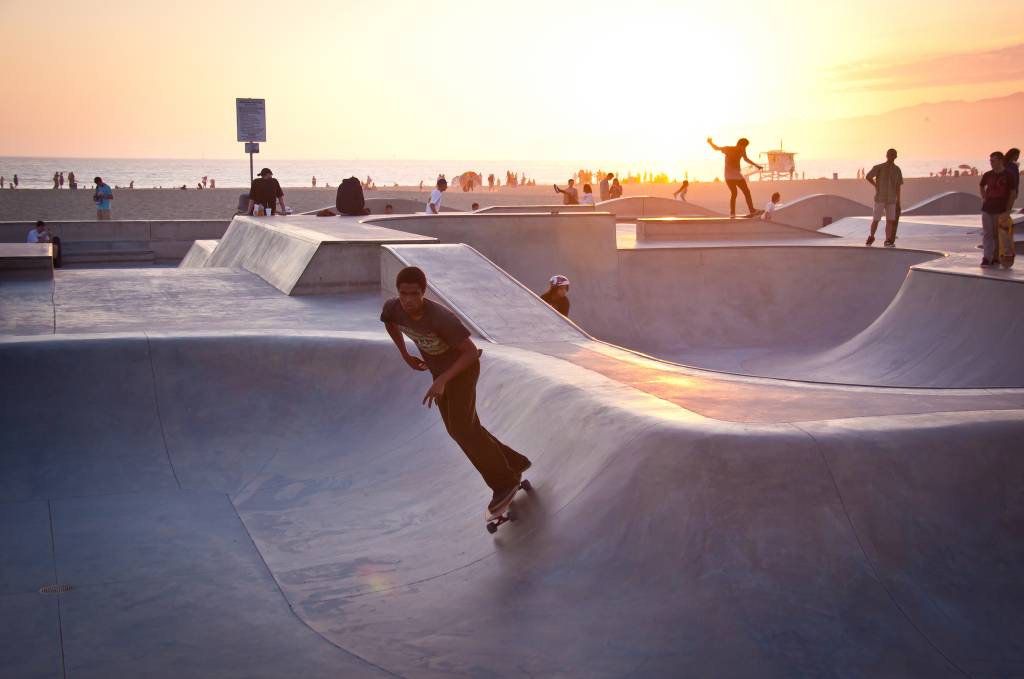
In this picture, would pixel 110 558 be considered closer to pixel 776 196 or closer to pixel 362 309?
pixel 362 309

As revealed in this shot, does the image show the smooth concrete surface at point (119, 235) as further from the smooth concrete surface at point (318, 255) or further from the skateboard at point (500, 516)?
the skateboard at point (500, 516)

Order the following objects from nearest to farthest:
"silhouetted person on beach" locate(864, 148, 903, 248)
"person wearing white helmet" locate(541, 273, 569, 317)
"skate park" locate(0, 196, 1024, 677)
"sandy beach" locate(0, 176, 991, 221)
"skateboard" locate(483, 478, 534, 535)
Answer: "skate park" locate(0, 196, 1024, 677) < "skateboard" locate(483, 478, 534, 535) < "person wearing white helmet" locate(541, 273, 569, 317) < "silhouetted person on beach" locate(864, 148, 903, 248) < "sandy beach" locate(0, 176, 991, 221)

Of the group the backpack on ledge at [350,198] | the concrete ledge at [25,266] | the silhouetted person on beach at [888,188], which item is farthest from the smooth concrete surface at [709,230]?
the concrete ledge at [25,266]

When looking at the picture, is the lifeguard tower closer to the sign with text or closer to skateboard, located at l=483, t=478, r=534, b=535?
the sign with text

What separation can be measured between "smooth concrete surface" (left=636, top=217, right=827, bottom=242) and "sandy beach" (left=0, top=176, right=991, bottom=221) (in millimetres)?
14374

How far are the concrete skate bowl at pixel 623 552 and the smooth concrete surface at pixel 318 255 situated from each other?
222 inches

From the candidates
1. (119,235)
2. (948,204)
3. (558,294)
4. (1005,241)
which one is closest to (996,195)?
(1005,241)

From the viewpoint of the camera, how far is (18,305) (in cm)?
1172

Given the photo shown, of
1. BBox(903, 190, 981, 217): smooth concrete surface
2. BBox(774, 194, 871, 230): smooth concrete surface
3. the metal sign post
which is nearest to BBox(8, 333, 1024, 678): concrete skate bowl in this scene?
the metal sign post

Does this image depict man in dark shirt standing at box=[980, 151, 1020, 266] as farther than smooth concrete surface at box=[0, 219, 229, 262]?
No

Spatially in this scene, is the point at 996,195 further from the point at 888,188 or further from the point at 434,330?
the point at 434,330

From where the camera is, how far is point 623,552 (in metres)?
5.15

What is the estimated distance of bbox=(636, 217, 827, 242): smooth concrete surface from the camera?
2073cm

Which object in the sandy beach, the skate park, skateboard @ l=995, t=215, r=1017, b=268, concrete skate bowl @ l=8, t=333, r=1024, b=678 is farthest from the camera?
the sandy beach
